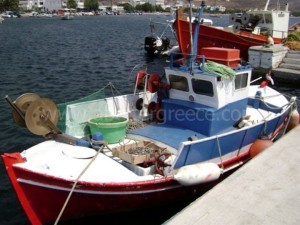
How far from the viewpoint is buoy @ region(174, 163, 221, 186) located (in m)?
8.23

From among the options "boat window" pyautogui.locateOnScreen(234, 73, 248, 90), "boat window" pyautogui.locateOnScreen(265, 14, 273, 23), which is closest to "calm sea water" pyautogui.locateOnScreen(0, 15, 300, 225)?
"boat window" pyautogui.locateOnScreen(234, 73, 248, 90)

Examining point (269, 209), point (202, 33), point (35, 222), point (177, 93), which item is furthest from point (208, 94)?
point (202, 33)

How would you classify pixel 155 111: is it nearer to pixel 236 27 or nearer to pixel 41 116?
pixel 41 116

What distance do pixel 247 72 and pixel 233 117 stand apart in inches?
56.0

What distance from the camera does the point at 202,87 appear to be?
1024 cm

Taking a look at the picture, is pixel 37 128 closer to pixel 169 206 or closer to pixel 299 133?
pixel 169 206

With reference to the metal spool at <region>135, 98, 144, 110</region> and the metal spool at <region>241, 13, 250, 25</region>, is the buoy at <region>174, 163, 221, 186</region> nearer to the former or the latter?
the metal spool at <region>135, 98, 144, 110</region>

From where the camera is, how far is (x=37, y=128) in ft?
29.3

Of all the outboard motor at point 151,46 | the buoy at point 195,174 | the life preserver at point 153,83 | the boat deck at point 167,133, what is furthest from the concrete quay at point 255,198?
the outboard motor at point 151,46

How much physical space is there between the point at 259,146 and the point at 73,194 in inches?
217

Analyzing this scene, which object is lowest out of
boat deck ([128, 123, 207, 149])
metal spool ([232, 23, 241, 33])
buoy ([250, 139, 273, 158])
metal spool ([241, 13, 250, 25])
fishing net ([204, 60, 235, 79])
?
Result: buoy ([250, 139, 273, 158])

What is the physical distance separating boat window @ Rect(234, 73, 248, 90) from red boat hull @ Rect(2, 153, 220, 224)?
3838mm

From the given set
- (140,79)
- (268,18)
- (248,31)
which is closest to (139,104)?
(140,79)

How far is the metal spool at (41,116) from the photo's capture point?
869 cm
